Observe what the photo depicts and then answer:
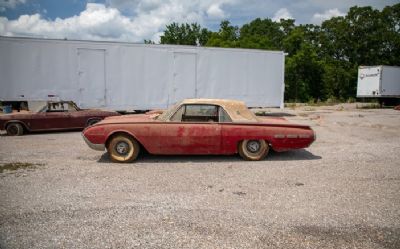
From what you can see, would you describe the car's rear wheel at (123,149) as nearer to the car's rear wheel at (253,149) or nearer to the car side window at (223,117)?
the car side window at (223,117)

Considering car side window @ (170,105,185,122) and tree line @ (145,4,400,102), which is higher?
tree line @ (145,4,400,102)

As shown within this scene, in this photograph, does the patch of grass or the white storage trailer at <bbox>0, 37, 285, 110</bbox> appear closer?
the patch of grass

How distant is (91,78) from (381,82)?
2221 centimetres

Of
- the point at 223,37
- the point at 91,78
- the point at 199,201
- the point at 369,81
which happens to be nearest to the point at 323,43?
the point at 223,37

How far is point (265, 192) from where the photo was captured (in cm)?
536

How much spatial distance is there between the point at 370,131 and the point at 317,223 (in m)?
9.54

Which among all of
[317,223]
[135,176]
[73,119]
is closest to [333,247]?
[317,223]

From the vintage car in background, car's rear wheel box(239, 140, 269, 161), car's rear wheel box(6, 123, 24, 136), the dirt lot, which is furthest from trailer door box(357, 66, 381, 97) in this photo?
car's rear wheel box(6, 123, 24, 136)

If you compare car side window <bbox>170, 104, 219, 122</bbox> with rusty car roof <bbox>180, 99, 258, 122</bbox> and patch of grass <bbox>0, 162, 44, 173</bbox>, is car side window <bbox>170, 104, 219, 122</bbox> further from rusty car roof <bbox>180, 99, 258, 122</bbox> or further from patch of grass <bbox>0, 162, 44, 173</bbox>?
patch of grass <bbox>0, 162, 44, 173</bbox>

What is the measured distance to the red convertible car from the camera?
720 cm

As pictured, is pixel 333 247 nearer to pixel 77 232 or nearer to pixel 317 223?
pixel 317 223

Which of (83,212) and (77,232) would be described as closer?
(77,232)

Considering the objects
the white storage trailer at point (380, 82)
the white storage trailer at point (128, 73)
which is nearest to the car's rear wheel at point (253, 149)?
the white storage trailer at point (128, 73)

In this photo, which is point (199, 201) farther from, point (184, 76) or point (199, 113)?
point (184, 76)
